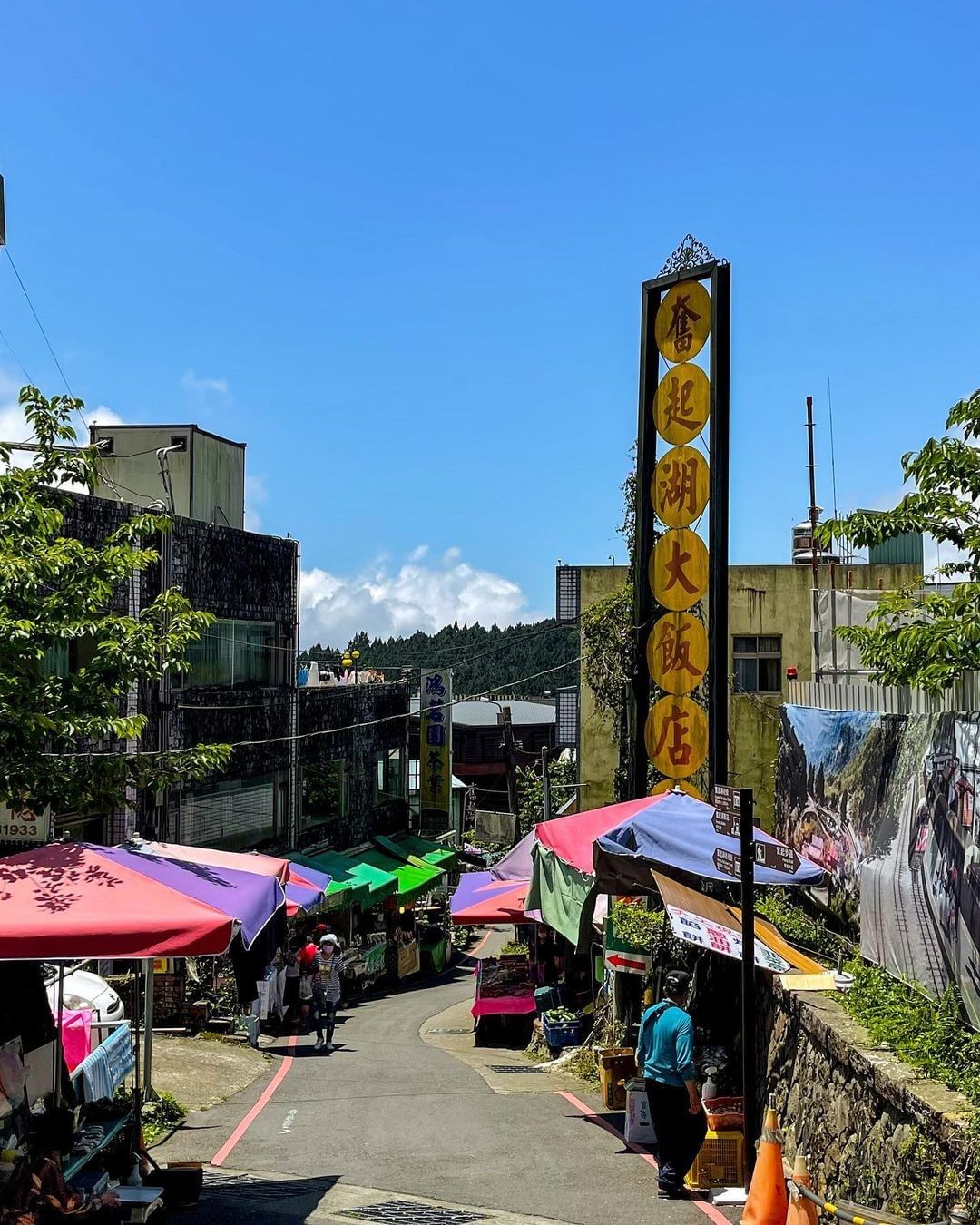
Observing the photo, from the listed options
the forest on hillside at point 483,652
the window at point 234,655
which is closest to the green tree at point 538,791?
the window at point 234,655

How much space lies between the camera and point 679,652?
18078 mm

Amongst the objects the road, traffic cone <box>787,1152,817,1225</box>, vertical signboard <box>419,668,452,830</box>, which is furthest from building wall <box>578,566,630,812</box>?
traffic cone <box>787,1152,817,1225</box>

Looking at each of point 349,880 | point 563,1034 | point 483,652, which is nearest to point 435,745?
point 349,880

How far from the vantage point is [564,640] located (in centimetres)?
12544

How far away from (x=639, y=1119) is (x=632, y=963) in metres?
3.16

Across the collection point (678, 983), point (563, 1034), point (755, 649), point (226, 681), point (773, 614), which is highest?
point (773, 614)

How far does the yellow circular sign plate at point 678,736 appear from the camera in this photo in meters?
18.0

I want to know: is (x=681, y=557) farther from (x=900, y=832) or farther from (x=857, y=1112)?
(x=857, y=1112)

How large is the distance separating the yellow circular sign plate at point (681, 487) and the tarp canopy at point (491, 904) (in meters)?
6.73

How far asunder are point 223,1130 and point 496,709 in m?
63.7

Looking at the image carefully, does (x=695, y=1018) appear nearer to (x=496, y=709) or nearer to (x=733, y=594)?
(x=733, y=594)

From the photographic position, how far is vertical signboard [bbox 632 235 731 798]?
17.9 metres

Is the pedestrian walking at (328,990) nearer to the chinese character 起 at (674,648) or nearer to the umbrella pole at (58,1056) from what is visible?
the chinese character 起 at (674,648)

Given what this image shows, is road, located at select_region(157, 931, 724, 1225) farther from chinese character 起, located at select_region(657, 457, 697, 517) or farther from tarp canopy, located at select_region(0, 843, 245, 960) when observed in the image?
chinese character 起, located at select_region(657, 457, 697, 517)
